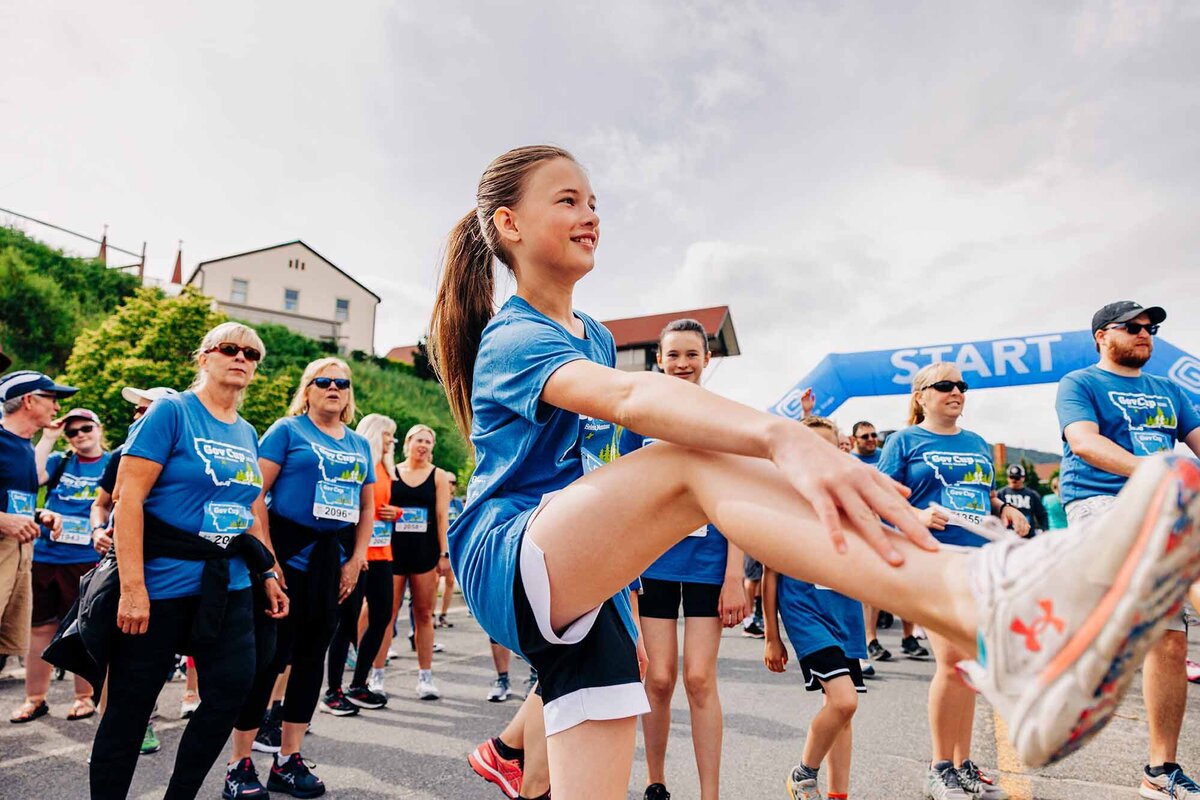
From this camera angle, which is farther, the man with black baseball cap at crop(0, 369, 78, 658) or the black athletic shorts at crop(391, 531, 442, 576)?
the black athletic shorts at crop(391, 531, 442, 576)

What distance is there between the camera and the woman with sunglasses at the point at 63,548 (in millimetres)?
4805

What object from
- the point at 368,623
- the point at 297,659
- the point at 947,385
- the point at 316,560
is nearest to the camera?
the point at 297,659

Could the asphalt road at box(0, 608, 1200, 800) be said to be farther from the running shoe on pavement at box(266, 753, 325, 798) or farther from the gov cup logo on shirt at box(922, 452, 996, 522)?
the gov cup logo on shirt at box(922, 452, 996, 522)

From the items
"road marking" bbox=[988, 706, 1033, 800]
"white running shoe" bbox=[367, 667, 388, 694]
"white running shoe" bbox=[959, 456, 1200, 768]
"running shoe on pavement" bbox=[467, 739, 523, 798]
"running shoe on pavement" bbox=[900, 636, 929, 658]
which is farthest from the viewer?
"running shoe on pavement" bbox=[900, 636, 929, 658]

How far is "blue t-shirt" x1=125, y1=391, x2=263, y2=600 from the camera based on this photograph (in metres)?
2.85

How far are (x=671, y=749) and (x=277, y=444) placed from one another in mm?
2777

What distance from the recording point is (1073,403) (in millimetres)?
3617

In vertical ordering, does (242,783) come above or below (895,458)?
below

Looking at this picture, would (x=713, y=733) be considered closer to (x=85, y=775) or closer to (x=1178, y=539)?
(x=1178, y=539)

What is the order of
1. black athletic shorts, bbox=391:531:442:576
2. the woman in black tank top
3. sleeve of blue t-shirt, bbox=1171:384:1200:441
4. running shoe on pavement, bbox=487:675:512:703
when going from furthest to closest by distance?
black athletic shorts, bbox=391:531:442:576 → the woman in black tank top → running shoe on pavement, bbox=487:675:512:703 → sleeve of blue t-shirt, bbox=1171:384:1200:441

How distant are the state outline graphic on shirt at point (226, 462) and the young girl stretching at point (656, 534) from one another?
171 centimetres

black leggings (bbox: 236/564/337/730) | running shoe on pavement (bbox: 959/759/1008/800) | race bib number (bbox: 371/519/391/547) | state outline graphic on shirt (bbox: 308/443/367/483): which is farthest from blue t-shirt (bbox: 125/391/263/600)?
A: running shoe on pavement (bbox: 959/759/1008/800)

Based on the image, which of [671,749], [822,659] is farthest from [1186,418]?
[671,749]

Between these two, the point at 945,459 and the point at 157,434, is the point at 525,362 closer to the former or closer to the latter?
the point at 157,434
